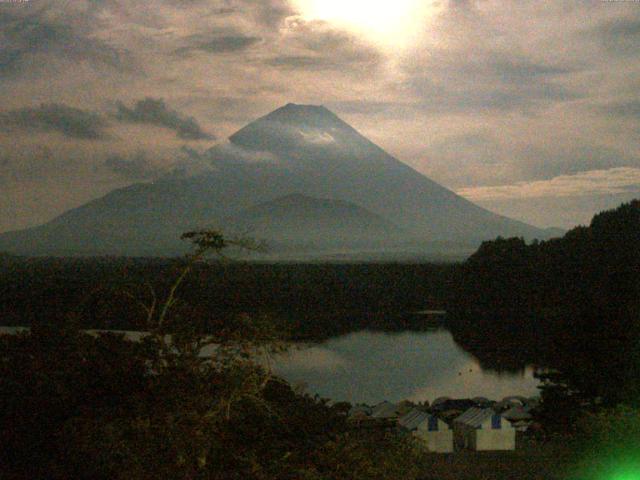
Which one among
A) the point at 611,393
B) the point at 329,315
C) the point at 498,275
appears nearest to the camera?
the point at 611,393

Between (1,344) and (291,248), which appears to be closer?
(1,344)

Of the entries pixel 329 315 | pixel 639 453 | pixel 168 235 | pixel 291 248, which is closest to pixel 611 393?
pixel 639 453

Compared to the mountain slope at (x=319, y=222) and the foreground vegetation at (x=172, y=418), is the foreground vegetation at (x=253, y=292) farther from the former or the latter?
the mountain slope at (x=319, y=222)

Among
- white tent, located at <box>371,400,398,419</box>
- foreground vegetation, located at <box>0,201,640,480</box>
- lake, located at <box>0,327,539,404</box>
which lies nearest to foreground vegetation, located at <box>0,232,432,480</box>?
foreground vegetation, located at <box>0,201,640,480</box>

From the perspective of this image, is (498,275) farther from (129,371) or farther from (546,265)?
(129,371)

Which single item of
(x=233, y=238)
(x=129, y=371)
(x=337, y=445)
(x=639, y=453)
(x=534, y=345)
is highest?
(x=233, y=238)

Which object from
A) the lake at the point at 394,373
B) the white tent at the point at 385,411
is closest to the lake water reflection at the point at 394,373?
the lake at the point at 394,373

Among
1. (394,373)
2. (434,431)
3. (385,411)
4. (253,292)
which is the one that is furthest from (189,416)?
(253,292)
